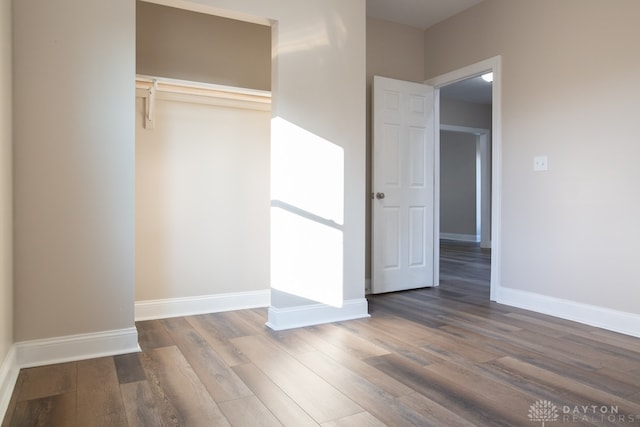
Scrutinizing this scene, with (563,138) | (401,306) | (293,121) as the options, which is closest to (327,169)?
(293,121)

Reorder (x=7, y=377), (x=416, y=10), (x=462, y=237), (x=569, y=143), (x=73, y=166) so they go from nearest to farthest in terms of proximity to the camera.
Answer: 1. (x=7, y=377)
2. (x=73, y=166)
3. (x=569, y=143)
4. (x=416, y=10)
5. (x=462, y=237)

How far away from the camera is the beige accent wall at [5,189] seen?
1972 millimetres

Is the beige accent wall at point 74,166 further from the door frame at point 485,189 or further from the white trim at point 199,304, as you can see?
the door frame at point 485,189

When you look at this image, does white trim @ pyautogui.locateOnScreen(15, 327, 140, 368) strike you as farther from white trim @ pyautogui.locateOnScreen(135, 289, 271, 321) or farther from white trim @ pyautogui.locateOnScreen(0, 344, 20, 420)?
white trim @ pyautogui.locateOnScreen(135, 289, 271, 321)

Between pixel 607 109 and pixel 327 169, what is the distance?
79.7 inches

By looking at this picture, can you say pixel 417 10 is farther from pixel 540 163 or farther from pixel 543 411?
pixel 543 411

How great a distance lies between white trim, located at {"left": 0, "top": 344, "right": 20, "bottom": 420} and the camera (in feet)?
5.88

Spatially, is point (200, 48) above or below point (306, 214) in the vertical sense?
above

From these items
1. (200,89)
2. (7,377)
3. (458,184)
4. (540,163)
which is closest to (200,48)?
(200,89)

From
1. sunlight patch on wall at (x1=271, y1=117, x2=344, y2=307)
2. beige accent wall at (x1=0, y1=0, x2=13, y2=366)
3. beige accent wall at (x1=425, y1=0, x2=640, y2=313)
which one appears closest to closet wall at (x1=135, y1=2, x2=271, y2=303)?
sunlight patch on wall at (x1=271, y1=117, x2=344, y2=307)

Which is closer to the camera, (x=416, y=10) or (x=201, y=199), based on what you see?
(x=201, y=199)

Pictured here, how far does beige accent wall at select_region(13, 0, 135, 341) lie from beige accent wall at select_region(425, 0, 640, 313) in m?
3.02

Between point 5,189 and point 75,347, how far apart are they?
36.6 inches

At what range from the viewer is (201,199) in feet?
11.2
